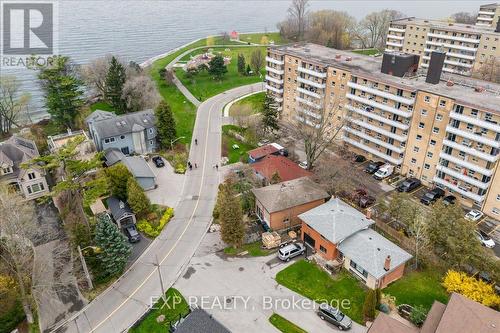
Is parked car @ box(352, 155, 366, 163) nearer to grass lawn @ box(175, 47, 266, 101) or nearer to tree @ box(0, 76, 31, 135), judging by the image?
grass lawn @ box(175, 47, 266, 101)

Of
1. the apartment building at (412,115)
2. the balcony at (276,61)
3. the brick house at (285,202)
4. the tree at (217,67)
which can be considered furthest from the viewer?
the tree at (217,67)

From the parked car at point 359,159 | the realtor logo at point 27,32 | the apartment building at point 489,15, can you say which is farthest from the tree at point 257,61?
the apartment building at point 489,15

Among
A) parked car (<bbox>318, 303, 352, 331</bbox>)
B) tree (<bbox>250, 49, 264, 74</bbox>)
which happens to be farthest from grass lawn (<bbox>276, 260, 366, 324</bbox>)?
tree (<bbox>250, 49, 264, 74</bbox>)

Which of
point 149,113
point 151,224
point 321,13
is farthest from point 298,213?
point 321,13

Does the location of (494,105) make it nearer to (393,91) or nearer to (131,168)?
(393,91)

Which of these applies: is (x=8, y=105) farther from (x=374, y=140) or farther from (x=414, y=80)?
A: (x=414, y=80)

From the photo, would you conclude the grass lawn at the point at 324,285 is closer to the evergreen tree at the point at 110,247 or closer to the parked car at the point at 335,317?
the parked car at the point at 335,317
